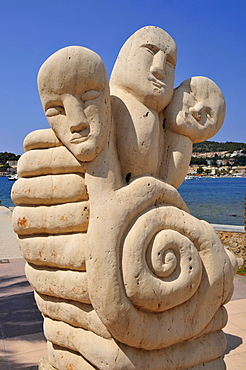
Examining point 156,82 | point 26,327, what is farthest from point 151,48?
point 26,327

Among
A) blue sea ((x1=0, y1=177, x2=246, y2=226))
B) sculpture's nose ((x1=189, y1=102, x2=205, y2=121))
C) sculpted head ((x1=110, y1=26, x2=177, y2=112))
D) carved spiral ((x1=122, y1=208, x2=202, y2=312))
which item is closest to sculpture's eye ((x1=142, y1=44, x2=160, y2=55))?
sculpted head ((x1=110, y1=26, x2=177, y2=112))

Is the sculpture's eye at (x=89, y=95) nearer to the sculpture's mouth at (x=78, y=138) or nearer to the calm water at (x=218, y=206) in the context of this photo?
the sculpture's mouth at (x=78, y=138)

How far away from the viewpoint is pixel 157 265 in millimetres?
2342

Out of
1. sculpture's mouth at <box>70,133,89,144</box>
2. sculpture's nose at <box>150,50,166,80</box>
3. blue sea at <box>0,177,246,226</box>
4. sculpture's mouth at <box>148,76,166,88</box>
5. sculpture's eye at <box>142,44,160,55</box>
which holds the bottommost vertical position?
blue sea at <box>0,177,246,226</box>

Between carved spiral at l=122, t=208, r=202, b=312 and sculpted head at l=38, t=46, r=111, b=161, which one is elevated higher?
sculpted head at l=38, t=46, r=111, b=161

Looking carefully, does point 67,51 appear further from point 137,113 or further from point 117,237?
point 117,237

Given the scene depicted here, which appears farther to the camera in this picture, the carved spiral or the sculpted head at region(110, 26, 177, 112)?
the sculpted head at region(110, 26, 177, 112)

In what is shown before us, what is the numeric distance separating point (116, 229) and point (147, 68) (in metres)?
1.28

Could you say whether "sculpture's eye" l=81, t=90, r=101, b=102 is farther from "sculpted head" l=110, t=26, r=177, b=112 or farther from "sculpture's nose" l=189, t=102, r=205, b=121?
"sculpture's nose" l=189, t=102, r=205, b=121

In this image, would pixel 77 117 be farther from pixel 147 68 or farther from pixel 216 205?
pixel 216 205

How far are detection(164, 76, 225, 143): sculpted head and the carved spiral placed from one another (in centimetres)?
85

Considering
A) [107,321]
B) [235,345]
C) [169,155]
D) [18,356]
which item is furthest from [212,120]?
[18,356]

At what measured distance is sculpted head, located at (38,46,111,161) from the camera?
2.40 metres

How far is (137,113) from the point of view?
2678 millimetres
